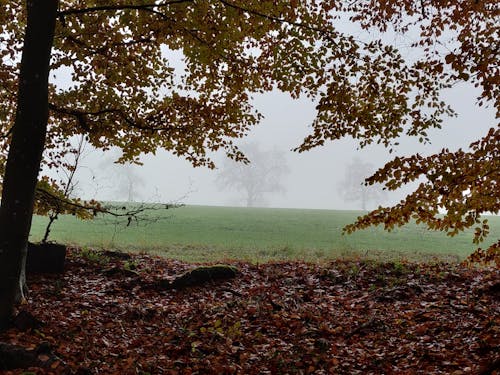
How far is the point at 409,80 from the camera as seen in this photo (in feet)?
25.1

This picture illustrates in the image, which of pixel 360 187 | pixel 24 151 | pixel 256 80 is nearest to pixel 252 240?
pixel 256 80

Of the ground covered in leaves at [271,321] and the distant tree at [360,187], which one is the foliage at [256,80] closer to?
the ground covered in leaves at [271,321]

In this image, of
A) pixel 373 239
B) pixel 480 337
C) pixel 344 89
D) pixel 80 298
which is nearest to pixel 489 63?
pixel 344 89

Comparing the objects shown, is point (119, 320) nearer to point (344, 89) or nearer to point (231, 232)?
point (344, 89)

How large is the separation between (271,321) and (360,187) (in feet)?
264

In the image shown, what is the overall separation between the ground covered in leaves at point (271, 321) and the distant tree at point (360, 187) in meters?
73.0

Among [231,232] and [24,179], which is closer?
[24,179]

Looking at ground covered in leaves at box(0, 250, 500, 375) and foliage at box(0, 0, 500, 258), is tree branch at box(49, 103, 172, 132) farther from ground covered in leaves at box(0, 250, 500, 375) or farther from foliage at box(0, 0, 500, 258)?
ground covered in leaves at box(0, 250, 500, 375)

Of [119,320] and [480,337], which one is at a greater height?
[480,337]

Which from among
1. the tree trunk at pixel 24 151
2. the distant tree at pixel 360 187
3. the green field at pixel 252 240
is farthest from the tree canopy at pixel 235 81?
the distant tree at pixel 360 187

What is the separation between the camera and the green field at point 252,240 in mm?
20234

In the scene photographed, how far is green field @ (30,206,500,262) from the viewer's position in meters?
20.2

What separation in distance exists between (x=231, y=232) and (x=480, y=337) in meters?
23.5

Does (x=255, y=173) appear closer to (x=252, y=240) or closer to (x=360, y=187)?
(x=360, y=187)
